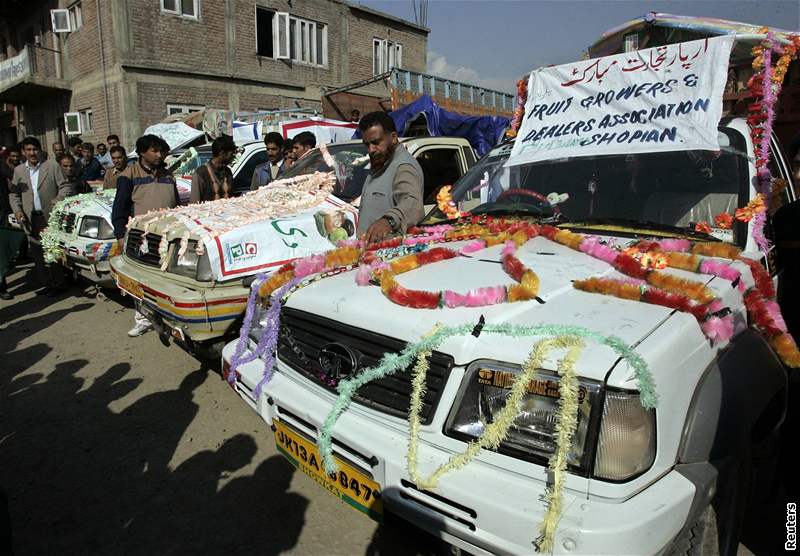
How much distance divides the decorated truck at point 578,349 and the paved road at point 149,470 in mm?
422

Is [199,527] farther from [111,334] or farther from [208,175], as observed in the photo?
[208,175]

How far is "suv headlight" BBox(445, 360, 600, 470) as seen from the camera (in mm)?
1531

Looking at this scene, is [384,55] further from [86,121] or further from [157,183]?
[157,183]

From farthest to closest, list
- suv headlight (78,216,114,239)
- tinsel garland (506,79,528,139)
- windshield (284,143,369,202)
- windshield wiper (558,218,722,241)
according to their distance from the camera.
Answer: suv headlight (78,216,114,239), windshield (284,143,369,202), tinsel garland (506,79,528,139), windshield wiper (558,218,722,241)

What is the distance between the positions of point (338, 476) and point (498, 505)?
0.73 meters

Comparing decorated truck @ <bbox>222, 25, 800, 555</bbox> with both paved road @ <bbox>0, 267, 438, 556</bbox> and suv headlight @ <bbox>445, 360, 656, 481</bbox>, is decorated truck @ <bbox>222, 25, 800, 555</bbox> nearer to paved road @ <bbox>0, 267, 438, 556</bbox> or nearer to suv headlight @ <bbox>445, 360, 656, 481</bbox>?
suv headlight @ <bbox>445, 360, 656, 481</bbox>

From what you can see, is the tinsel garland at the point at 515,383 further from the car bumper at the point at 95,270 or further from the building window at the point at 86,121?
the building window at the point at 86,121

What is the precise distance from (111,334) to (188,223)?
2.09 meters

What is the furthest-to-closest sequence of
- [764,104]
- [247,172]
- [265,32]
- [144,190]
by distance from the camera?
[265,32], [247,172], [144,190], [764,104]

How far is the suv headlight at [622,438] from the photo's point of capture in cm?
151

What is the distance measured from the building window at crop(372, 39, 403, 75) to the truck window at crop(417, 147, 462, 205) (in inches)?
704

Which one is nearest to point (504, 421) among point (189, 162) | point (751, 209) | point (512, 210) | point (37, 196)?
point (512, 210)

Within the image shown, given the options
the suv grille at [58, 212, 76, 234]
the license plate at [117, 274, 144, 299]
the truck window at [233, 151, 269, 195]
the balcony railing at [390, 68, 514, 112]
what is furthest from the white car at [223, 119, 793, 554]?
the balcony railing at [390, 68, 514, 112]

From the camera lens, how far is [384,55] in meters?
22.3
